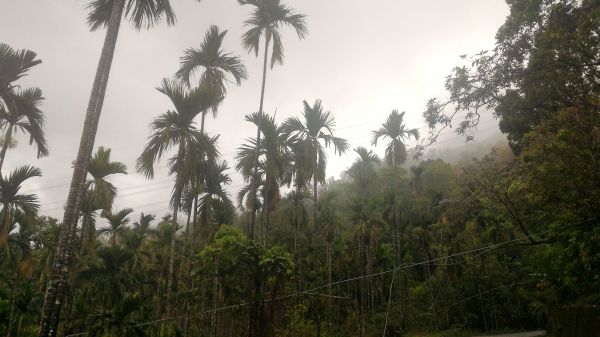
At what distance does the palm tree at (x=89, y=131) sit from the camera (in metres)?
6.41

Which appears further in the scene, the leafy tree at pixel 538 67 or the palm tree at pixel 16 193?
the palm tree at pixel 16 193

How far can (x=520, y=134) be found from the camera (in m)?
14.1

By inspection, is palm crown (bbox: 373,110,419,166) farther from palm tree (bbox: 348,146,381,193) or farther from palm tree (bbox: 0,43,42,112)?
palm tree (bbox: 0,43,42,112)

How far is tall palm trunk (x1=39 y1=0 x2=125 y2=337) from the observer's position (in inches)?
250

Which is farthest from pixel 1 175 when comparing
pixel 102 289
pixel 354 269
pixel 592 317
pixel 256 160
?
pixel 354 269

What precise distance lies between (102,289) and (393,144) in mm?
22853

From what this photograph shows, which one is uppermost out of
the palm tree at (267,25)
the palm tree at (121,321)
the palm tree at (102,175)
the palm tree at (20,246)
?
the palm tree at (267,25)

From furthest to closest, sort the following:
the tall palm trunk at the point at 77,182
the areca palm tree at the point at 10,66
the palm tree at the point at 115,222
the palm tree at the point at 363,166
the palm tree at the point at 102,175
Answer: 1. the palm tree at the point at 363,166
2. the palm tree at the point at 115,222
3. the palm tree at the point at 102,175
4. the areca palm tree at the point at 10,66
5. the tall palm trunk at the point at 77,182

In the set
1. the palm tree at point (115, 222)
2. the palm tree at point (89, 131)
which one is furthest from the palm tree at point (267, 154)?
the palm tree at point (115, 222)

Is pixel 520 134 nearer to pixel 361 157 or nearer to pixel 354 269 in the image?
pixel 361 157

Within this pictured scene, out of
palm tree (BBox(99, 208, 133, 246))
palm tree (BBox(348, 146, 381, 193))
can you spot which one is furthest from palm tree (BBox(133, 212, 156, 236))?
palm tree (BBox(348, 146, 381, 193))

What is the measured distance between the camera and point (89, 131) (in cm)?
789

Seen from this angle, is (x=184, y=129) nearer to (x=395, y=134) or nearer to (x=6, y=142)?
(x=6, y=142)

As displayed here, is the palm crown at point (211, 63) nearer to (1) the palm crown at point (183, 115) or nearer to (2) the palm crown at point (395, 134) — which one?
(1) the palm crown at point (183, 115)
